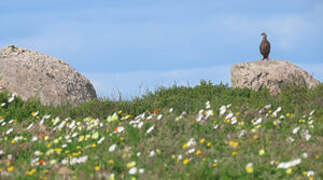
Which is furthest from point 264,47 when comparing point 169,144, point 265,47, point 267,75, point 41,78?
point 169,144

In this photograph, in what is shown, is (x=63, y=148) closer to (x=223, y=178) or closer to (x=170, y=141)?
(x=170, y=141)

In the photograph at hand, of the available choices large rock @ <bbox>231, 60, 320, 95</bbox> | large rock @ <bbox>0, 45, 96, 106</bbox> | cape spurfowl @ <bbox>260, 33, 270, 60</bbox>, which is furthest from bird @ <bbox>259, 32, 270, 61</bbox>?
large rock @ <bbox>0, 45, 96, 106</bbox>

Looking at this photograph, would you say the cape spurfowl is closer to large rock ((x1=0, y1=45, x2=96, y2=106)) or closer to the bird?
the bird

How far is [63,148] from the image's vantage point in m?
6.93

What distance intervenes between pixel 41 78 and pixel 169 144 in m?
6.89

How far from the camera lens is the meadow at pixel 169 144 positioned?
5.52m

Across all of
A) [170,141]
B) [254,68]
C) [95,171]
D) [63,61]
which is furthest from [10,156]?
[254,68]

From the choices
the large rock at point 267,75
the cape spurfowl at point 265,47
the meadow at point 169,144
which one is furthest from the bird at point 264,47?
the meadow at point 169,144

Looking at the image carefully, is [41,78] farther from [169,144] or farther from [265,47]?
[265,47]

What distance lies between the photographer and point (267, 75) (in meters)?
13.6

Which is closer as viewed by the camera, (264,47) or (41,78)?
(41,78)

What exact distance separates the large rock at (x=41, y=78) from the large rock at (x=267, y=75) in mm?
4875

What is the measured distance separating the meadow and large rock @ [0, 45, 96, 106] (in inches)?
77.2

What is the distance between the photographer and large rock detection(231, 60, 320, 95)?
1355 cm
